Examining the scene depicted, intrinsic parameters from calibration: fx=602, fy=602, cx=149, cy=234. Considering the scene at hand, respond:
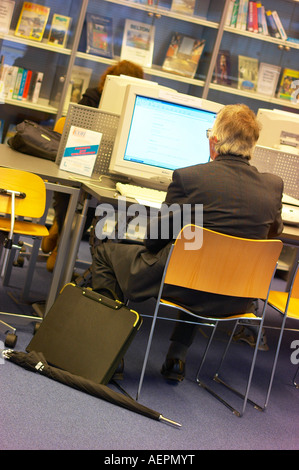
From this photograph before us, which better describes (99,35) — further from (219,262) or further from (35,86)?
(219,262)

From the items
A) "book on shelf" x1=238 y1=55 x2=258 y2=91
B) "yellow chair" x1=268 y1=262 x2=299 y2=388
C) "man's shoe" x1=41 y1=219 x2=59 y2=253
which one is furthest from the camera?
"book on shelf" x1=238 y1=55 x2=258 y2=91

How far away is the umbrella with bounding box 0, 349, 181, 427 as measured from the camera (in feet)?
7.58

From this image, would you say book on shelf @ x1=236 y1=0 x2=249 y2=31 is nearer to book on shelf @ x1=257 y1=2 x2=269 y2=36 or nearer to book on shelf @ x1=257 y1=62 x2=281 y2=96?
book on shelf @ x1=257 y1=2 x2=269 y2=36

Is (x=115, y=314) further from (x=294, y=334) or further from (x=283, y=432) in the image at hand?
(x=294, y=334)

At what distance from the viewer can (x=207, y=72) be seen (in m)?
5.15

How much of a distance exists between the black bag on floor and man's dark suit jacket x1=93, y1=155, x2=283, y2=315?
3.36 feet

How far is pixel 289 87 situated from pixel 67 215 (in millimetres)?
3326

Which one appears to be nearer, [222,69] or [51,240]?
[51,240]

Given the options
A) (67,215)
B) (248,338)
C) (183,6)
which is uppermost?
(183,6)

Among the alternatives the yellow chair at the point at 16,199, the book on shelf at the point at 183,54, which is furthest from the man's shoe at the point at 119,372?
the book on shelf at the point at 183,54

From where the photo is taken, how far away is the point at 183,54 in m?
5.20

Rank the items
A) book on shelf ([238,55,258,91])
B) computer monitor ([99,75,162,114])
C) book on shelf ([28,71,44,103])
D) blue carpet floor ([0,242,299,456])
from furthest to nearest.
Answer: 1. book on shelf ([238,55,258,91])
2. book on shelf ([28,71,44,103])
3. computer monitor ([99,75,162,114])
4. blue carpet floor ([0,242,299,456])

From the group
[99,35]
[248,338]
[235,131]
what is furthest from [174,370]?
[99,35]

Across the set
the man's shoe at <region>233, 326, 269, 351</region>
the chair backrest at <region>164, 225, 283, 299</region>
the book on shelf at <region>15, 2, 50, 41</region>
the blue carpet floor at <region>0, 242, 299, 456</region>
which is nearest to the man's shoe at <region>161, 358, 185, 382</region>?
the blue carpet floor at <region>0, 242, 299, 456</region>
